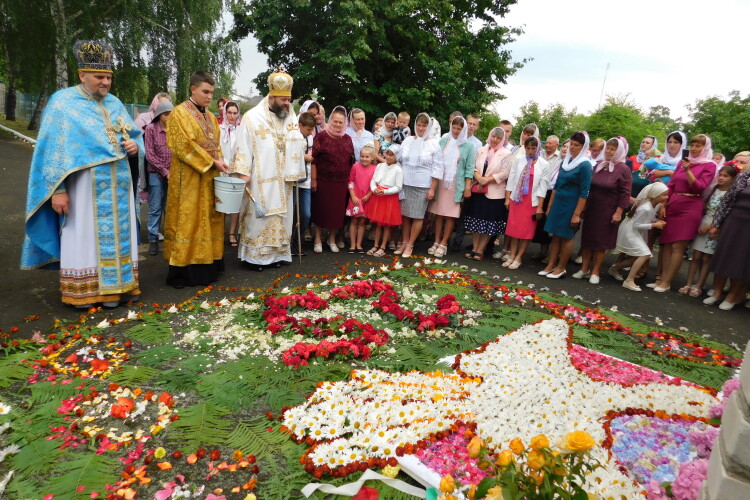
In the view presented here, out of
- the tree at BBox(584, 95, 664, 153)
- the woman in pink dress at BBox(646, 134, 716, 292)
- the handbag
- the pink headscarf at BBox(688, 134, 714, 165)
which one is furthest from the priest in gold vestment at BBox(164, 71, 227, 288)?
the tree at BBox(584, 95, 664, 153)

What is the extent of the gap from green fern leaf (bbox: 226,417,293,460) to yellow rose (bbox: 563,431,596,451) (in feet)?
6.43

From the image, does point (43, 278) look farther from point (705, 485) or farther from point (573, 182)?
point (573, 182)

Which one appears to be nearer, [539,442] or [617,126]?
[539,442]

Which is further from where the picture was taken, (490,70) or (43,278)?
(490,70)

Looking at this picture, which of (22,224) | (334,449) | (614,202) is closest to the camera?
(334,449)

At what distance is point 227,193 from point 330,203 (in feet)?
8.31

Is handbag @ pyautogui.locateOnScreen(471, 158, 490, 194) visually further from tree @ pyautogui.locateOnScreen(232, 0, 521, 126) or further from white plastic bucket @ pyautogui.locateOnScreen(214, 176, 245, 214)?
tree @ pyautogui.locateOnScreen(232, 0, 521, 126)

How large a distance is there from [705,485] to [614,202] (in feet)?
18.9

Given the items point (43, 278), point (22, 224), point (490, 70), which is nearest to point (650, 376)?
point (43, 278)

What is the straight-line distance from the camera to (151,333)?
4312 mm

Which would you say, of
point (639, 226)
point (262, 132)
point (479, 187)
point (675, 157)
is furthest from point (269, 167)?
point (675, 157)

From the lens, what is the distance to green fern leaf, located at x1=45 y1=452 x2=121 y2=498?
2479mm

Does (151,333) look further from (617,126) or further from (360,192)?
(617,126)

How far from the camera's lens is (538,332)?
4.65m
